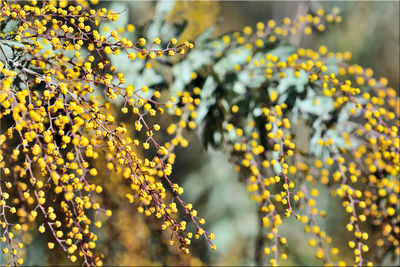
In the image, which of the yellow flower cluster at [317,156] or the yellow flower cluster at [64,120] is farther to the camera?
the yellow flower cluster at [317,156]

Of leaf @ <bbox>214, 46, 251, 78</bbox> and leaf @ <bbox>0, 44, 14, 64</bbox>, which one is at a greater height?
leaf @ <bbox>214, 46, 251, 78</bbox>

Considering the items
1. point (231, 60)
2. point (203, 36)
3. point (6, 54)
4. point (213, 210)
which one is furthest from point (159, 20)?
point (213, 210)

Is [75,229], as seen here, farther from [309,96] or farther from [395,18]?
[395,18]

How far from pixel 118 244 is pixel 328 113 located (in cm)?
85

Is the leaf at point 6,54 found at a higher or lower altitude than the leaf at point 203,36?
lower

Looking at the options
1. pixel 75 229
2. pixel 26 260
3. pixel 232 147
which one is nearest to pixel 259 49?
pixel 232 147

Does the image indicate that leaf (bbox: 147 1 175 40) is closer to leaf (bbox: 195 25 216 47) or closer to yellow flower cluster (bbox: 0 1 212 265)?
leaf (bbox: 195 25 216 47)

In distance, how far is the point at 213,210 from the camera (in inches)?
52.5

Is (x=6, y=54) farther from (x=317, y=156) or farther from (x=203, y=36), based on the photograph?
(x=317, y=156)

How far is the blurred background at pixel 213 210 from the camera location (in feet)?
4.25

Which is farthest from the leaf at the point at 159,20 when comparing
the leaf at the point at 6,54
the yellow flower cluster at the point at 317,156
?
the leaf at the point at 6,54

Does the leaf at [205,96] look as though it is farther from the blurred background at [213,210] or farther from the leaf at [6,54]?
the leaf at [6,54]

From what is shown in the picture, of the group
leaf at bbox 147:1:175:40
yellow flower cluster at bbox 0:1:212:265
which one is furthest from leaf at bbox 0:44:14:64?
leaf at bbox 147:1:175:40

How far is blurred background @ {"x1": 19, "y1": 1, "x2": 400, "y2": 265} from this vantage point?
4.25ft
